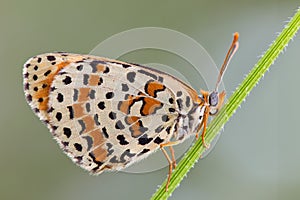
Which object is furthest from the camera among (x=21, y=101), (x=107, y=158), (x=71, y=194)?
(x=21, y=101)

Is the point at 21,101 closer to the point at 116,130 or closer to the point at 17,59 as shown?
the point at 17,59

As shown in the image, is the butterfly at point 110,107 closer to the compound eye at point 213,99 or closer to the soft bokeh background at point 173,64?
the compound eye at point 213,99

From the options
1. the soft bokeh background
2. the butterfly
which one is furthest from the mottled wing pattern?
the soft bokeh background

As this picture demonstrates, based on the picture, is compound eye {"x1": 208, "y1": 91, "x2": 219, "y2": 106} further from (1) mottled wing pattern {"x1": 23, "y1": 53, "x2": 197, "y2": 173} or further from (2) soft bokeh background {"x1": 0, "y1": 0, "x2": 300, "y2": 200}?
(2) soft bokeh background {"x1": 0, "y1": 0, "x2": 300, "y2": 200}

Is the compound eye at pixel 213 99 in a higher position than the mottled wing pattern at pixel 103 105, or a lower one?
higher

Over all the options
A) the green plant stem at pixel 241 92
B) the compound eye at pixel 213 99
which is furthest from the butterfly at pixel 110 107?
the green plant stem at pixel 241 92

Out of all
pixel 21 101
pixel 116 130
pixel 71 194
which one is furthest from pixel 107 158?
pixel 21 101

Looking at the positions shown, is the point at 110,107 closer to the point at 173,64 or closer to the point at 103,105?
the point at 103,105

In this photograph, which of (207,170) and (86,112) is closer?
(86,112)


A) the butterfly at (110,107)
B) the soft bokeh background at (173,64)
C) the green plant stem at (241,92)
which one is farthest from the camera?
the soft bokeh background at (173,64)
